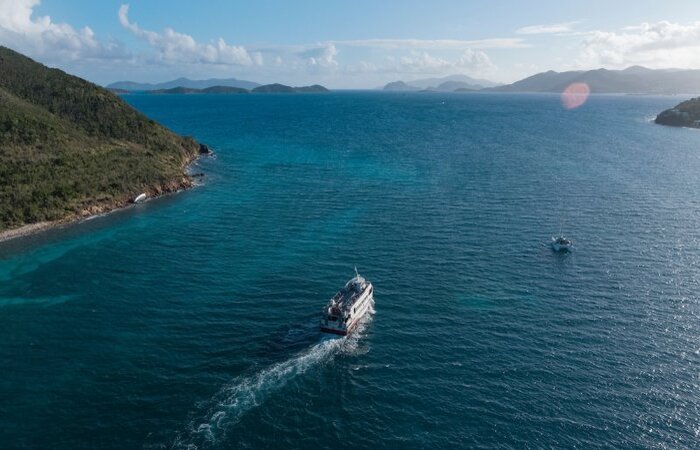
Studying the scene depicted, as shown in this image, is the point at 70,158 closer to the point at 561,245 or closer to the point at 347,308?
the point at 347,308

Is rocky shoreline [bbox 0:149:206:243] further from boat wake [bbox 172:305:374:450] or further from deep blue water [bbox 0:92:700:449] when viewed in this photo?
boat wake [bbox 172:305:374:450]

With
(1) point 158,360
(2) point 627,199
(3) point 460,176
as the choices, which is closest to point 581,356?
(1) point 158,360

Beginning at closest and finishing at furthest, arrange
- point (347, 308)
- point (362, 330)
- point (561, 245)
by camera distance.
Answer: point (347, 308), point (362, 330), point (561, 245)

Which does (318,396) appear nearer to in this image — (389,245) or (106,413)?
(106,413)

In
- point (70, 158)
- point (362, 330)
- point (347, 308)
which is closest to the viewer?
point (347, 308)

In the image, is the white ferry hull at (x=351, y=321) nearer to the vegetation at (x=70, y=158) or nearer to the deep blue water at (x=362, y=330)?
the deep blue water at (x=362, y=330)

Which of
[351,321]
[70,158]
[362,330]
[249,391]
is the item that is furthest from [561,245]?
[70,158]
